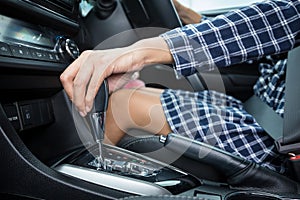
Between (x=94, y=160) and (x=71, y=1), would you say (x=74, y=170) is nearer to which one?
(x=94, y=160)

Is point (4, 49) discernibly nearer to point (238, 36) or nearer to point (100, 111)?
point (100, 111)

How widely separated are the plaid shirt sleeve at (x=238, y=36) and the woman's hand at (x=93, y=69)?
92 mm

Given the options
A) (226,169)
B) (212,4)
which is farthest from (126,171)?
(212,4)

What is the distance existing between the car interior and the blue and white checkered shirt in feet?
0.20

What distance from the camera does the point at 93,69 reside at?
0.45m

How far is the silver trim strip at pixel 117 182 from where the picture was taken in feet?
1.56

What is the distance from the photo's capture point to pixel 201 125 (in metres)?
0.65

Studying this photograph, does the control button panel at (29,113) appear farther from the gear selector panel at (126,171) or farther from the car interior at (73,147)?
the gear selector panel at (126,171)

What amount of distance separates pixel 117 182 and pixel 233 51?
30 cm

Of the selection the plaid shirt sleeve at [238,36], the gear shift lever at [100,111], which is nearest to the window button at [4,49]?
the gear shift lever at [100,111]

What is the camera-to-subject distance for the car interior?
473 millimetres

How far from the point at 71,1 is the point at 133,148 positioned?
33 cm

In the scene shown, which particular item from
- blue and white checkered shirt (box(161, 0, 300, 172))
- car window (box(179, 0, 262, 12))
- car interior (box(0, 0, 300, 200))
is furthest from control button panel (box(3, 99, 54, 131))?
car window (box(179, 0, 262, 12))

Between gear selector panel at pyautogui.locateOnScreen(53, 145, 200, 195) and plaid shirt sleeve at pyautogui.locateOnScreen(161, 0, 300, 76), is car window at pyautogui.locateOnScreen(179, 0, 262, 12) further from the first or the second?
gear selector panel at pyautogui.locateOnScreen(53, 145, 200, 195)
